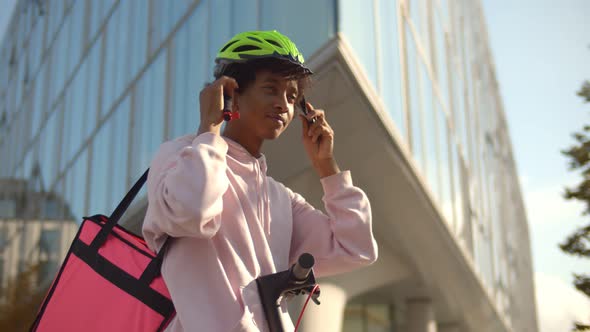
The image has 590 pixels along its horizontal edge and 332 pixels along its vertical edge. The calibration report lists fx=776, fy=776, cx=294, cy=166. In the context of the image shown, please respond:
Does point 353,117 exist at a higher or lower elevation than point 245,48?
lower

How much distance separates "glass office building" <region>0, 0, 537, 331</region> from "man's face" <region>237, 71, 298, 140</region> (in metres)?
4.94

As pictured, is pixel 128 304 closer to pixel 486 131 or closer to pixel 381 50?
pixel 381 50

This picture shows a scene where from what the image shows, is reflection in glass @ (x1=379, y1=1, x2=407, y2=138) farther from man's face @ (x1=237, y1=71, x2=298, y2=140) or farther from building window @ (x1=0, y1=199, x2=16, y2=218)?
building window @ (x1=0, y1=199, x2=16, y2=218)

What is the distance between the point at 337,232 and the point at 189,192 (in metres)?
0.71

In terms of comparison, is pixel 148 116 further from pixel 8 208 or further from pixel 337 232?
pixel 8 208

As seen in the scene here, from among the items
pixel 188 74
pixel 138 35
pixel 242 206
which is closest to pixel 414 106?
pixel 188 74

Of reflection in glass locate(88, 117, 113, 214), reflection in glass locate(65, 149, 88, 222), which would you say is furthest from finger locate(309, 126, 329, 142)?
reflection in glass locate(65, 149, 88, 222)

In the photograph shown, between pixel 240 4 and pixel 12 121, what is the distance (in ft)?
57.8

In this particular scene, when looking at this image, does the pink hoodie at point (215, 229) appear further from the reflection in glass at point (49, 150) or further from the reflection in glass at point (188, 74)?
the reflection in glass at point (49, 150)

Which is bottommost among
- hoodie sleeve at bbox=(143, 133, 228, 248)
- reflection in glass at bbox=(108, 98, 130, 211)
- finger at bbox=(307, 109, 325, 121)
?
reflection in glass at bbox=(108, 98, 130, 211)

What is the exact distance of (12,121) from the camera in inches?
963

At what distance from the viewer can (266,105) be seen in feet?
7.64

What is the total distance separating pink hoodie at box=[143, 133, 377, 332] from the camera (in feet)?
6.44

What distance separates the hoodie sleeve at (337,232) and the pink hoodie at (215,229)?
0.36 feet
